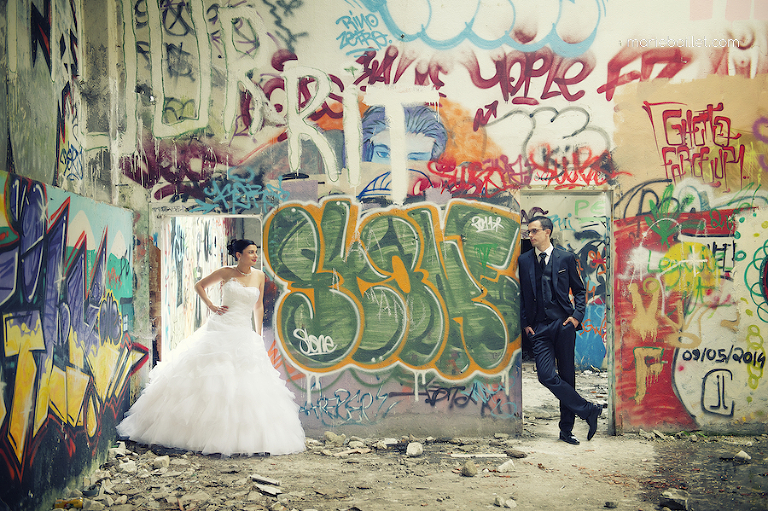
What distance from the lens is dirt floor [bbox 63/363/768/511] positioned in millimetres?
4332

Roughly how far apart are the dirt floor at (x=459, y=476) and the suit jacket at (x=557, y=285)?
1320mm

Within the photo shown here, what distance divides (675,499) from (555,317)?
6.36 ft

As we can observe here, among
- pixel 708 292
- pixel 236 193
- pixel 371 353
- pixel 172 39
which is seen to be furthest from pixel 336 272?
pixel 708 292

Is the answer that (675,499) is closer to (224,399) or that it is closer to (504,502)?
(504,502)

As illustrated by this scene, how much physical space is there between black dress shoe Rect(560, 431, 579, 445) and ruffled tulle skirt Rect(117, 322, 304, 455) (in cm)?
266

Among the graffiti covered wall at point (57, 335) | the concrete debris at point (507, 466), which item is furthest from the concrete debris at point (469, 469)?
the graffiti covered wall at point (57, 335)

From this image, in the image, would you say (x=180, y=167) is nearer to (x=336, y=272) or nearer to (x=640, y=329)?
(x=336, y=272)

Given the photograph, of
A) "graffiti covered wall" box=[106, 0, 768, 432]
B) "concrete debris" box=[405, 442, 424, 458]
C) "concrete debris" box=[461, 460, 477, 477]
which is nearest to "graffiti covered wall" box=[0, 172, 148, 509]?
"graffiti covered wall" box=[106, 0, 768, 432]

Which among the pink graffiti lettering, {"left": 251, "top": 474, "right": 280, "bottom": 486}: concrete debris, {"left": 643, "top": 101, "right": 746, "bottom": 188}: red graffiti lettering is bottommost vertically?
{"left": 251, "top": 474, "right": 280, "bottom": 486}: concrete debris

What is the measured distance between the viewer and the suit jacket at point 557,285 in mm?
5758

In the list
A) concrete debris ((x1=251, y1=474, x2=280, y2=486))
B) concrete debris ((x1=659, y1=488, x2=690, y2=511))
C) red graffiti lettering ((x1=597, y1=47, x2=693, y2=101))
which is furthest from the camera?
red graffiti lettering ((x1=597, y1=47, x2=693, y2=101))

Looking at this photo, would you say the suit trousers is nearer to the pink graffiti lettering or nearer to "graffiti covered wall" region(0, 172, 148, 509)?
the pink graffiti lettering

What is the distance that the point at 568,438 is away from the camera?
5.80 metres

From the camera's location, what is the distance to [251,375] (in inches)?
218
